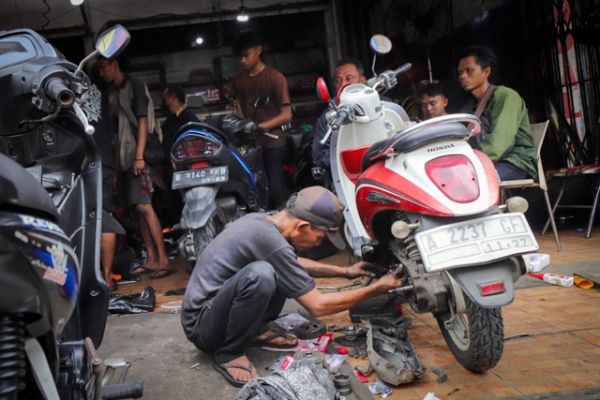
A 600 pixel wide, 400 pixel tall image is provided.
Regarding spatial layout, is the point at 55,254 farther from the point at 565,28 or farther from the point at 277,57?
the point at 277,57

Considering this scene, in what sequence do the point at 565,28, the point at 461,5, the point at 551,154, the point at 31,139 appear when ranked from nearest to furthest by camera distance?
the point at 31,139 → the point at 565,28 → the point at 551,154 → the point at 461,5

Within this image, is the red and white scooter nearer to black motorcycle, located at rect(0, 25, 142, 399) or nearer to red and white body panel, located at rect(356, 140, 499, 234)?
red and white body panel, located at rect(356, 140, 499, 234)

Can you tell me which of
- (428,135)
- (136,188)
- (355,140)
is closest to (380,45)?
(355,140)

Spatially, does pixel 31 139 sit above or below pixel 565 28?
below

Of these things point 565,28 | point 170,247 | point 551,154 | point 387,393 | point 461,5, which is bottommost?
point 387,393

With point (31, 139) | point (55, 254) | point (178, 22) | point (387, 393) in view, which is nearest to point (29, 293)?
point (55, 254)

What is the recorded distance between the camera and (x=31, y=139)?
1.95 metres

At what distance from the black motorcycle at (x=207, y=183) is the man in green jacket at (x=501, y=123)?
1921 millimetres

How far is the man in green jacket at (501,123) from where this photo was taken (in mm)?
4344

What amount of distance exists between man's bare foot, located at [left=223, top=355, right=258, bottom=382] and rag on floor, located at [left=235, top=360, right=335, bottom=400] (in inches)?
15.4

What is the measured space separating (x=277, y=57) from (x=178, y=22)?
221cm

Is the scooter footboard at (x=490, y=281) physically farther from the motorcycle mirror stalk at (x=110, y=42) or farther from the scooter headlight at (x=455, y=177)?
the motorcycle mirror stalk at (x=110, y=42)

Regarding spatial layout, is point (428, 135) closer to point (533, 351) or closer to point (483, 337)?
point (483, 337)

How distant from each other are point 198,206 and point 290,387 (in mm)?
2279
